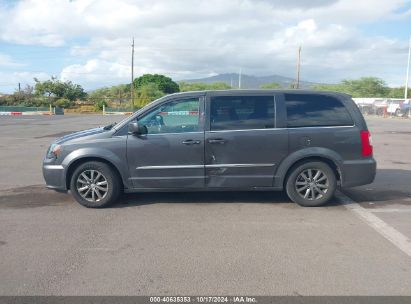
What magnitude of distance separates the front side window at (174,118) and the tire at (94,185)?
0.95 metres

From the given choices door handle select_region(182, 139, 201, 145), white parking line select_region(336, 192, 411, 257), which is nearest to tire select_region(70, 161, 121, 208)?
door handle select_region(182, 139, 201, 145)

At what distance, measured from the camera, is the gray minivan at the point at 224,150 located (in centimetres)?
606

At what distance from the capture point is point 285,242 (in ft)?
15.4

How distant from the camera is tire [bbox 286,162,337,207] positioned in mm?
6176

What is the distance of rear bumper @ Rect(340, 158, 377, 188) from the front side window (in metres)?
2.39

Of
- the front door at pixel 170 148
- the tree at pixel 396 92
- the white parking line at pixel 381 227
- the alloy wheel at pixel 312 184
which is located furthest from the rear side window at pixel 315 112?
the tree at pixel 396 92

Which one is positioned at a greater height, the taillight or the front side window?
the front side window

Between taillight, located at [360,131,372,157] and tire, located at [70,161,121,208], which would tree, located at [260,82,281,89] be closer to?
taillight, located at [360,131,372,157]

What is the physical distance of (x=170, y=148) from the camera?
6.05m

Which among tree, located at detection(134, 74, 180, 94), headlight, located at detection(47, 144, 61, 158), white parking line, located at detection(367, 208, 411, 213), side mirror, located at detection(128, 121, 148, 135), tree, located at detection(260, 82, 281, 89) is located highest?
tree, located at detection(134, 74, 180, 94)

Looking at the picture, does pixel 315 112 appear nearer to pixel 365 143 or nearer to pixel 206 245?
pixel 365 143

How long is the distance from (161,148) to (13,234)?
230 cm

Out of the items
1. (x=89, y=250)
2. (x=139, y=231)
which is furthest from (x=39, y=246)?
(x=139, y=231)

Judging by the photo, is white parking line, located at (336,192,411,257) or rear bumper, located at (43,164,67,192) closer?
white parking line, located at (336,192,411,257)
